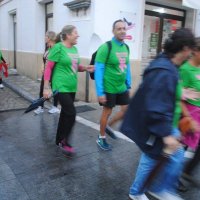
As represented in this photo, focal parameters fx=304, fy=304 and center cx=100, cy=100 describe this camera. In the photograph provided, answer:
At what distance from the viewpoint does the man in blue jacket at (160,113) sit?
2174mm

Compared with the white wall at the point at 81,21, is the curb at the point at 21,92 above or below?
below

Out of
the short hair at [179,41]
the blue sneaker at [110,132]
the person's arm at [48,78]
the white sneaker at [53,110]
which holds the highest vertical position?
the short hair at [179,41]

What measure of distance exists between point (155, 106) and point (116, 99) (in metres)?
2.13

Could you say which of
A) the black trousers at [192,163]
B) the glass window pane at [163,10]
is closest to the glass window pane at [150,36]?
the glass window pane at [163,10]

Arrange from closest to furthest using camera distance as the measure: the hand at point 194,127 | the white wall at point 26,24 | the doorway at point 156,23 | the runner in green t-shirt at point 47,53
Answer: the hand at point 194,127
the runner in green t-shirt at point 47,53
the doorway at point 156,23
the white wall at point 26,24

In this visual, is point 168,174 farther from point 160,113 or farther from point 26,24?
point 26,24

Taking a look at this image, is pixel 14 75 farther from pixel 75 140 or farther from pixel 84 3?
pixel 75 140

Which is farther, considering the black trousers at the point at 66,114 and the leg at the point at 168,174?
the black trousers at the point at 66,114

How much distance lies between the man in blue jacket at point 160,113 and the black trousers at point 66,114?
5.41ft

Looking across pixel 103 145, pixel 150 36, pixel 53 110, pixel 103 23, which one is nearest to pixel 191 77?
pixel 103 145

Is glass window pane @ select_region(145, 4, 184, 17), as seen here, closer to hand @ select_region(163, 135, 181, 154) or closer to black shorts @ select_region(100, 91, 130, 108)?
→ black shorts @ select_region(100, 91, 130, 108)

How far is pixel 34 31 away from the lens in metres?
11.0

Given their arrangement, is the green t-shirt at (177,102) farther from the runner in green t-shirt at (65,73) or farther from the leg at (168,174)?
the runner in green t-shirt at (65,73)

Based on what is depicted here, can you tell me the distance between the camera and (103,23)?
7.24 m
